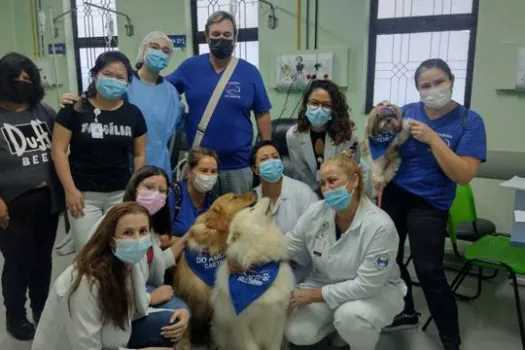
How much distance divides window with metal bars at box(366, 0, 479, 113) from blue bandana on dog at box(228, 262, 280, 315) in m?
2.67

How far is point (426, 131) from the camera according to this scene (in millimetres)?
1965

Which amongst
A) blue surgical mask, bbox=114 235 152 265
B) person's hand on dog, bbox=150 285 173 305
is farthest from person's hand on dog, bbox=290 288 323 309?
blue surgical mask, bbox=114 235 152 265

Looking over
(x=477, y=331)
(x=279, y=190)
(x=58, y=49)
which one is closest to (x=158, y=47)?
(x=279, y=190)

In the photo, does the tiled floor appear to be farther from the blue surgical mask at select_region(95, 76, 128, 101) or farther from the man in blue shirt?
the blue surgical mask at select_region(95, 76, 128, 101)

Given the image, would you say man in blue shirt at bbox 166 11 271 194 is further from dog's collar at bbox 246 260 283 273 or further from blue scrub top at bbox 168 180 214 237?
dog's collar at bbox 246 260 283 273

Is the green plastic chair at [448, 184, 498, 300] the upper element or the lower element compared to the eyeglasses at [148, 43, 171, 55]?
lower

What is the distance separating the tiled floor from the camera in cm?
233

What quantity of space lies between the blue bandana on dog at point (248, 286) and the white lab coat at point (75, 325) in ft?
1.50

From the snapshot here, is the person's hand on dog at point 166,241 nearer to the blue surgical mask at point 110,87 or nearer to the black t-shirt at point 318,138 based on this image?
the blue surgical mask at point 110,87

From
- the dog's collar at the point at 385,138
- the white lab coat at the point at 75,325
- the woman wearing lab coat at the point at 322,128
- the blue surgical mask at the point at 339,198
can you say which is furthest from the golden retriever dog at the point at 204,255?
the dog's collar at the point at 385,138

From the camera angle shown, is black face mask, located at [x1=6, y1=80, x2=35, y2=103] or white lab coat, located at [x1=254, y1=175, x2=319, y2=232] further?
white lab coat, located at [x1=254, y1=175, x2=319, y2=232]

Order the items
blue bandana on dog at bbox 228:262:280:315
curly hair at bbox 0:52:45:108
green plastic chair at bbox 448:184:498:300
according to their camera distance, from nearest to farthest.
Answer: blue bandana on dog at bbox 228:262:280:315 → curly hair at bbox 0:52:45:108 → green plastic chair at bbox 448:184:498:300

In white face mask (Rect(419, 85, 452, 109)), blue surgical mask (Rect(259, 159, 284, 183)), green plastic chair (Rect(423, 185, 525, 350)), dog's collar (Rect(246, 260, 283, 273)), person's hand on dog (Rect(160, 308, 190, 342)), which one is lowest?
person's hand on dog (Rect(160, 308, 190, 342))

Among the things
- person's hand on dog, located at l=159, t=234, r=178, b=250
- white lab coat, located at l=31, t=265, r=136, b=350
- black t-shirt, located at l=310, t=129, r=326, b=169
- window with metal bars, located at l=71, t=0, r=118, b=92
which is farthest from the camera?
window with metal bars, located at l=71, t=0, r=118, b=92
